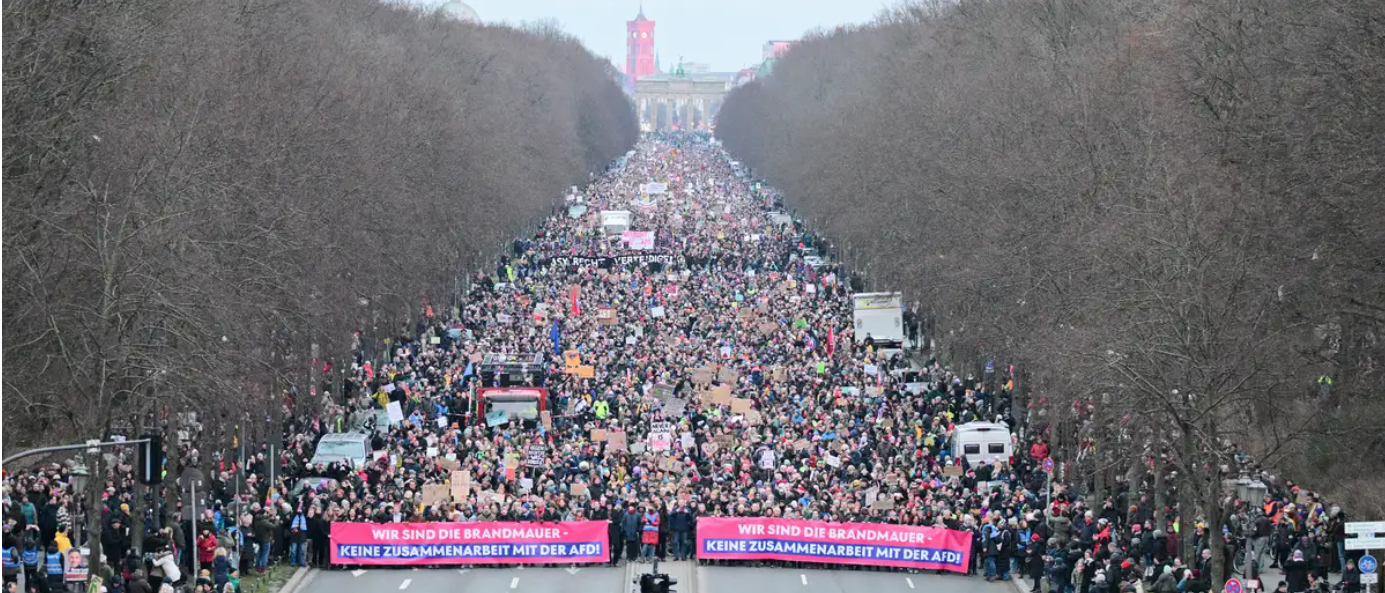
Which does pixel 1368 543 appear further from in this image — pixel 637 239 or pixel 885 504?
pixel 637 239

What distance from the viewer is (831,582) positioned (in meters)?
36.7

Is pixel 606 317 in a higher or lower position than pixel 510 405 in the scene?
higher

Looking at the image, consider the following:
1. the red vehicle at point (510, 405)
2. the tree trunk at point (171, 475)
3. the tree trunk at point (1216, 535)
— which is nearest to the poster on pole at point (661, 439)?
the red vehicle at point (510, 405)

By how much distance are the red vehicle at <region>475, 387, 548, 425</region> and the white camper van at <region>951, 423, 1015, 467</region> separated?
9.57 metres

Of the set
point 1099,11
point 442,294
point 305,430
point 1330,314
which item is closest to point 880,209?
point 1099,11

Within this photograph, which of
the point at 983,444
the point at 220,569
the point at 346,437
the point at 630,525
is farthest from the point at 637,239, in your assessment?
the point at 220,569

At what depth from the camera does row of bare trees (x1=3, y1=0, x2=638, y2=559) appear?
3631 cm

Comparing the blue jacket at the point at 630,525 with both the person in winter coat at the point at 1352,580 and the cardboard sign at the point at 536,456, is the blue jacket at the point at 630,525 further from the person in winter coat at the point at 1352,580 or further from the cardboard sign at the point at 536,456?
the person in winter coat at the point at 1352,580

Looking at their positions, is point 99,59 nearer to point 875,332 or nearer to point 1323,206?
point 1323,206

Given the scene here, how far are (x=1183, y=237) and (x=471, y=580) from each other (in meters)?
12.8

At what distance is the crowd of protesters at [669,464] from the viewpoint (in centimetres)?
3625

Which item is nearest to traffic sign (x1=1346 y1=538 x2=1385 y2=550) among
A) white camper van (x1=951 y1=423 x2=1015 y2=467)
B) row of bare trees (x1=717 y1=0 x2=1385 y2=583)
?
row of bare trees (x1=717 y1=0 x2=1385 y2=583)

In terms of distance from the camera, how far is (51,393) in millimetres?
37250

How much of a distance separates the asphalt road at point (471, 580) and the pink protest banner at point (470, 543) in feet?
0.60
